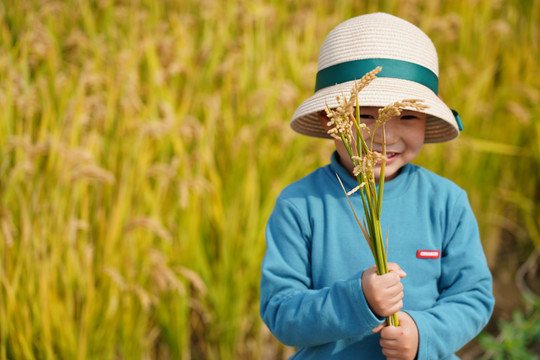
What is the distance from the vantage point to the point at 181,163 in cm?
240

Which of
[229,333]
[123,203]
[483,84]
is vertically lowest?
[229,333]

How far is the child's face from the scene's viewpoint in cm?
119

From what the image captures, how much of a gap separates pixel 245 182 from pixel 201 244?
34 cm

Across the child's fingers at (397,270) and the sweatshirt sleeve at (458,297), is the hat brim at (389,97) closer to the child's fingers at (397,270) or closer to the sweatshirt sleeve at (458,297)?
the sweatshirt sleeve at (458,297)

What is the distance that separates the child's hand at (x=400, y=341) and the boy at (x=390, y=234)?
0.5 inches

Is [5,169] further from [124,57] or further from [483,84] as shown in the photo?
[483,84]

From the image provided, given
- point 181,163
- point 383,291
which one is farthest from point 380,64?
point 181,163

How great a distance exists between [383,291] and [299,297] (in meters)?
0.20

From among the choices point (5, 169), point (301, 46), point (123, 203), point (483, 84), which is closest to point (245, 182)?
point (123, 203)

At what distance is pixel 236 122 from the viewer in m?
2.71

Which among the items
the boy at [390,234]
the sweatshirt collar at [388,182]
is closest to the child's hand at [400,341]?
the boy at [390,234]

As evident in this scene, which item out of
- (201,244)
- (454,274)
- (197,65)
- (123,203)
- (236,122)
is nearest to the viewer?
(454,274)

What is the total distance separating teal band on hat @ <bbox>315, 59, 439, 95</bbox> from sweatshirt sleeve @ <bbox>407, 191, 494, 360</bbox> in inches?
12.5

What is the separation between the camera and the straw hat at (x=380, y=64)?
1184 millimetres
